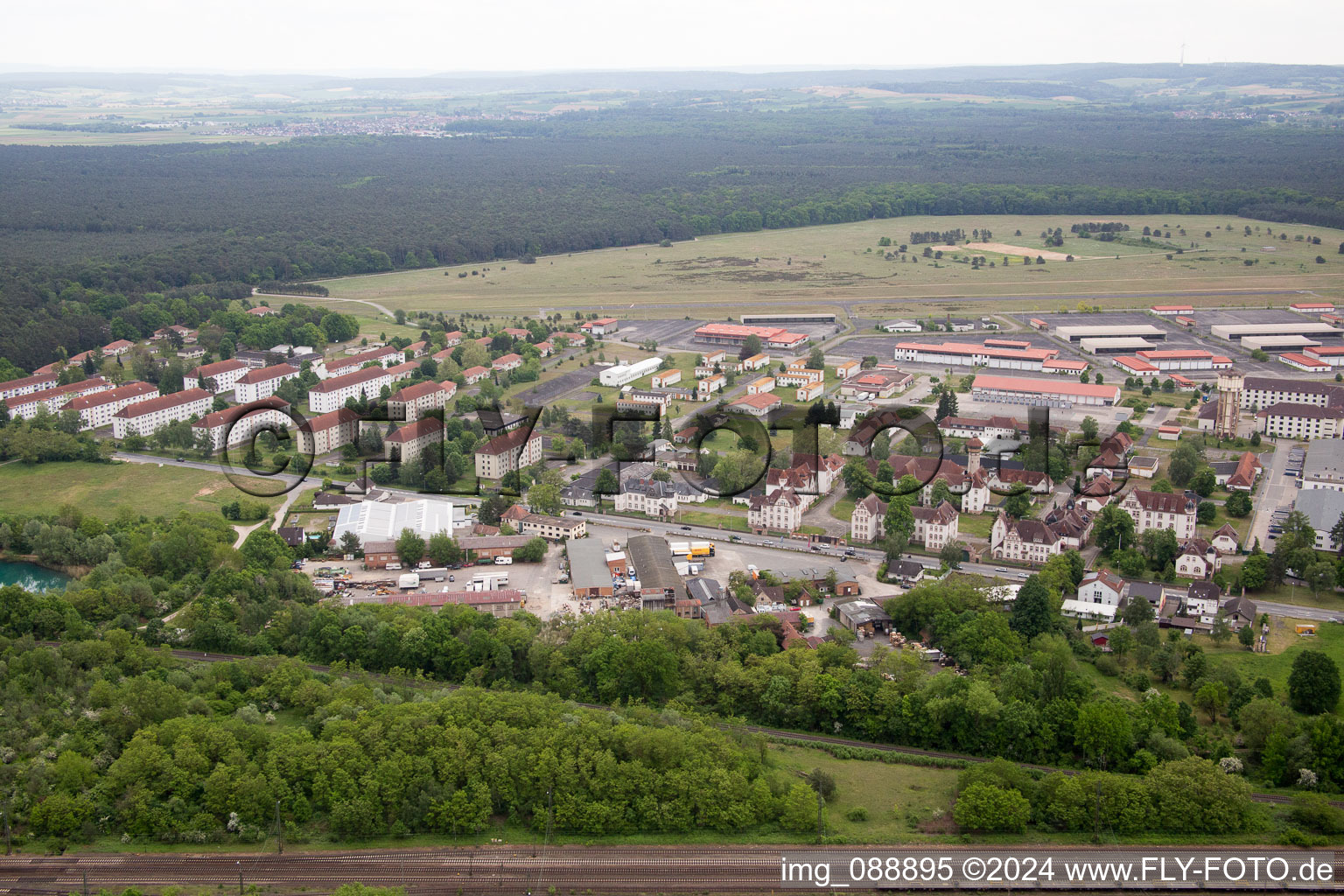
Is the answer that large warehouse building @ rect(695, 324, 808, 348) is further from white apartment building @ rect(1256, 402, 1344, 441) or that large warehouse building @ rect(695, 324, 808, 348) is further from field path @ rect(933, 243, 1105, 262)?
field path @ rect(933, 243, 1105, 262)

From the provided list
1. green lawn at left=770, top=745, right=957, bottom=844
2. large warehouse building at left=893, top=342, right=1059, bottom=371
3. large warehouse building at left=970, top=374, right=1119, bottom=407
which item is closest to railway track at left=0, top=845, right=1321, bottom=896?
green lawn at left=770, top=745, right=957, bottom=844

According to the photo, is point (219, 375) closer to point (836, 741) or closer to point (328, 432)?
point (328, 432)

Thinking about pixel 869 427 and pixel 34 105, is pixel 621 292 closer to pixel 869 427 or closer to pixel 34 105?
pixel 869 427

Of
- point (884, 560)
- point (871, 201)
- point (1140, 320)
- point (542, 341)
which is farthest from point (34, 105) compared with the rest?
point (884, 560)

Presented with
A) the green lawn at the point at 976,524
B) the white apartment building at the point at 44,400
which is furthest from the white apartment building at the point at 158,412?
the green lawn at the point at 976,524

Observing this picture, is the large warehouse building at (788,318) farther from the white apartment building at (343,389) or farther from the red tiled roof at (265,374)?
the red tiled roof at (265,374)

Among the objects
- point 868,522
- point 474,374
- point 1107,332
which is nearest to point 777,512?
point 868,522
